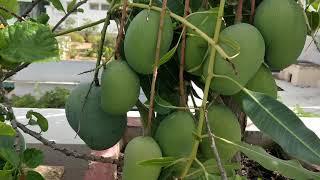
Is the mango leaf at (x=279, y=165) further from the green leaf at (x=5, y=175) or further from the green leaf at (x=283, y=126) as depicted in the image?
the green leaf at (x=5, y=175)

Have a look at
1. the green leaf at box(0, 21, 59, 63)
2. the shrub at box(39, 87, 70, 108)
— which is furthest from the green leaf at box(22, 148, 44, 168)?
the shrub at box(39, 87, 70, 108)

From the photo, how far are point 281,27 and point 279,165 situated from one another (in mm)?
154

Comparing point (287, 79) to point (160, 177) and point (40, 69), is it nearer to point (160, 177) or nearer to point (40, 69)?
point (40, 69)

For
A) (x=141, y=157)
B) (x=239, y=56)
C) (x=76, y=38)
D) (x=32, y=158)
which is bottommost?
(x=76, y=38)

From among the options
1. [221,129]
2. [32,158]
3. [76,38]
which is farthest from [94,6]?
[221,129]

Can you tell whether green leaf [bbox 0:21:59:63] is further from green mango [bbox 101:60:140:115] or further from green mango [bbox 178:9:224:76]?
green mango [bbox 178:9:224:76]

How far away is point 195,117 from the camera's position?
0.57 meters

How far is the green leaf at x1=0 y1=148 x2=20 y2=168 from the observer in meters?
0.64

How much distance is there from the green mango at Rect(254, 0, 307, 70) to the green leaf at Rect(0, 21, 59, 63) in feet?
0.95

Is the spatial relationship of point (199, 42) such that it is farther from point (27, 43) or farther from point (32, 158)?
point (32, 158)

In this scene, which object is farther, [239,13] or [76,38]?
[76,38]

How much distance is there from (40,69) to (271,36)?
603 centimetres

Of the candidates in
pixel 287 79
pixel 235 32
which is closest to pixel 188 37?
pixel 235 32

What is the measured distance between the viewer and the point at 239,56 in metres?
0.48
